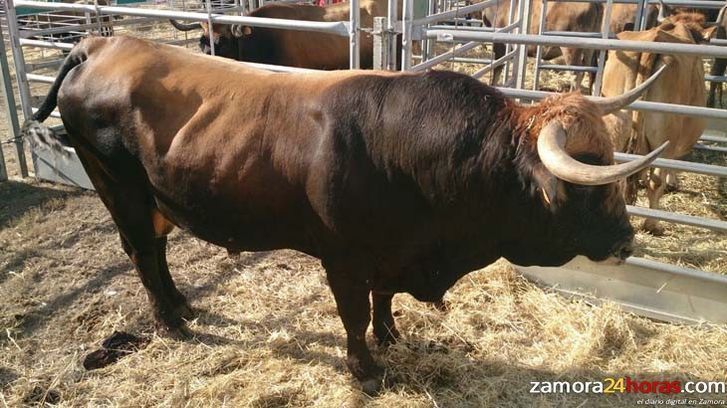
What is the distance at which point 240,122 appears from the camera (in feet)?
10.2

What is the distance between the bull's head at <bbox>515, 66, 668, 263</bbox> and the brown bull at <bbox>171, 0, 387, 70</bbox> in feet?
16.8

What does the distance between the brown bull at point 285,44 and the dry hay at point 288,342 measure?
3.77m

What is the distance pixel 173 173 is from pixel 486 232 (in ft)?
5.50

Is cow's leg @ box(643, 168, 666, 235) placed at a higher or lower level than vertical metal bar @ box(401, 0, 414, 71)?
lower

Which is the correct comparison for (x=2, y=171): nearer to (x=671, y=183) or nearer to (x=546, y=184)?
(x=546, y=184)

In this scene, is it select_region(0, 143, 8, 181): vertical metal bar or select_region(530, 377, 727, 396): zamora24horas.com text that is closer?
select_region(530, 377, 727, 396): zamora24horas.com text

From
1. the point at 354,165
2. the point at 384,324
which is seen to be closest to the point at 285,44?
the point at 384,324

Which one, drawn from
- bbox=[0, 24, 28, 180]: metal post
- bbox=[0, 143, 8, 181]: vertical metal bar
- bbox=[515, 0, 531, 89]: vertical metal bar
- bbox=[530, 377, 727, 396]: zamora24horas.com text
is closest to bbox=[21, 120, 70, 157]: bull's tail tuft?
bbox=[0, 24, 28, 180]: metal post

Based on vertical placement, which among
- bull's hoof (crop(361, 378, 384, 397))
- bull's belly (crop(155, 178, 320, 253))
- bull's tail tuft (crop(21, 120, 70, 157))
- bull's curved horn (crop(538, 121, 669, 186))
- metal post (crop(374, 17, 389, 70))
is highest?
metal post (crop(374, 17, 389, 70))

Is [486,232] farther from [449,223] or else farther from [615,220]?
[615,220]

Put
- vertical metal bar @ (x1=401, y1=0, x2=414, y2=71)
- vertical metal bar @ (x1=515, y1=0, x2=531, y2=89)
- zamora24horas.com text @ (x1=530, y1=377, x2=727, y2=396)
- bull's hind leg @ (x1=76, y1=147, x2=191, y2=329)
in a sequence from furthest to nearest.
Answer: vertical metal bar @ (x1=515, y1=0, x2=531, y2=89)
vertical metal bar @ (x1=401, y1=0, x2=414, y2=71)
bull's hind leg @ (x1=76, y1=147, x2=191, y2=329)
zamora24horas.com text @ (x1=530, y1=377, x2=727, y2=396)

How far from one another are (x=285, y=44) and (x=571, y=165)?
6.31 meters

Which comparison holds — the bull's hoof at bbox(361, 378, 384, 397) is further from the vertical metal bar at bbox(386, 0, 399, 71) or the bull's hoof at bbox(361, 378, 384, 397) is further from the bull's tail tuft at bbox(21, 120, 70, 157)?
the bull's tail tuft at bbox(21, 120, 70, 157)

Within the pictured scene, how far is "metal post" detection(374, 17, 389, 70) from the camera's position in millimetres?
4199
